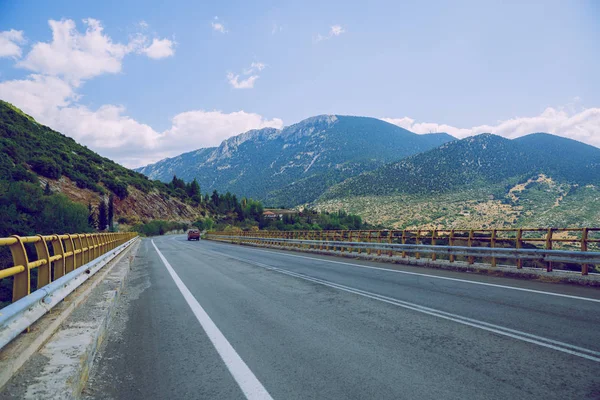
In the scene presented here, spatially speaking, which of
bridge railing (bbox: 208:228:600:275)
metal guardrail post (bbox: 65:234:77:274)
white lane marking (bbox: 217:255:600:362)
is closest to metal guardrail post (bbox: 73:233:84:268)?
metal guardrail post (bbox: 65:234:77:274)

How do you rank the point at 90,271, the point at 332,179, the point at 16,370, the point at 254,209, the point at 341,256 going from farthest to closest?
the point at 332,179, the point at 254,209, the point at 341,256, the point at 90,271, the point at 16,370

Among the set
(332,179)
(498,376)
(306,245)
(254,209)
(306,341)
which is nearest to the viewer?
(498,376)

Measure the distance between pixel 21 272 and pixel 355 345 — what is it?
12.8 ft

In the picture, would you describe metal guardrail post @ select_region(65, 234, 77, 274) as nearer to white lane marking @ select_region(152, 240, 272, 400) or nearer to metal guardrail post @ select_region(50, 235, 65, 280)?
metal guardrail post @ select_region(50, 235, 65, 280)

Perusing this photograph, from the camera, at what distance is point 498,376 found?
392 cm

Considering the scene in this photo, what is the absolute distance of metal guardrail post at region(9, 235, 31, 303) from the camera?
4.32 m

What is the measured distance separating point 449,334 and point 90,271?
24.5 ft

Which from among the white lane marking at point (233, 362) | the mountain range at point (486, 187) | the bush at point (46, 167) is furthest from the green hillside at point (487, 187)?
the white lane marking at point (233, 362)

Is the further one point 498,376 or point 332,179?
point 332,179

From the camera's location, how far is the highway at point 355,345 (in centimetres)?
374

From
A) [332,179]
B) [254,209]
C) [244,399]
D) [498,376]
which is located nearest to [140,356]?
[244,399]

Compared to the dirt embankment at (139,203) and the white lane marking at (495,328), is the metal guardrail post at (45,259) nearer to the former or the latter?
the white lane marking at (495,328)

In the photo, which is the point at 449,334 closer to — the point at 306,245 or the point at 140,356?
the point at 140,356

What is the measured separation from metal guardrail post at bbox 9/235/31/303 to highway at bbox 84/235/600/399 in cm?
117
